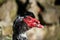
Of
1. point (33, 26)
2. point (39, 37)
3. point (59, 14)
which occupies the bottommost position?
point (59, 14)

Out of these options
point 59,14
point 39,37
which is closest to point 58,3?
point 59,14

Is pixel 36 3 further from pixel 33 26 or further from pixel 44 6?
pixel 33 26

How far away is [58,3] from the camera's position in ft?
34.0

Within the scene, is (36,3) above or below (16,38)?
below

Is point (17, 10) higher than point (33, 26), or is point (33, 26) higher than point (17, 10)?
point (33, 26)

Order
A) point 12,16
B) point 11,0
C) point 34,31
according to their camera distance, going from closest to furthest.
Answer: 1. point 34,31
2. point 12,16
3. point 11,0

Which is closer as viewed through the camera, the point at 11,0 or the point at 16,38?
the point at 16,38

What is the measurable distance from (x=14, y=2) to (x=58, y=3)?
256 centimetres

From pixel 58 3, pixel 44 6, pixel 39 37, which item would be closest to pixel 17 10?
pixel 44 6

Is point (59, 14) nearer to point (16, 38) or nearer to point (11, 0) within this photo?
point (11, 0)

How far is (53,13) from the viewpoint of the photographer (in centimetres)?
856

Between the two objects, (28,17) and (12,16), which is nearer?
(28,17)

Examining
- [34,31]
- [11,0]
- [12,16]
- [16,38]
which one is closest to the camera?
[16,38]

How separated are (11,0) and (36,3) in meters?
0.86
